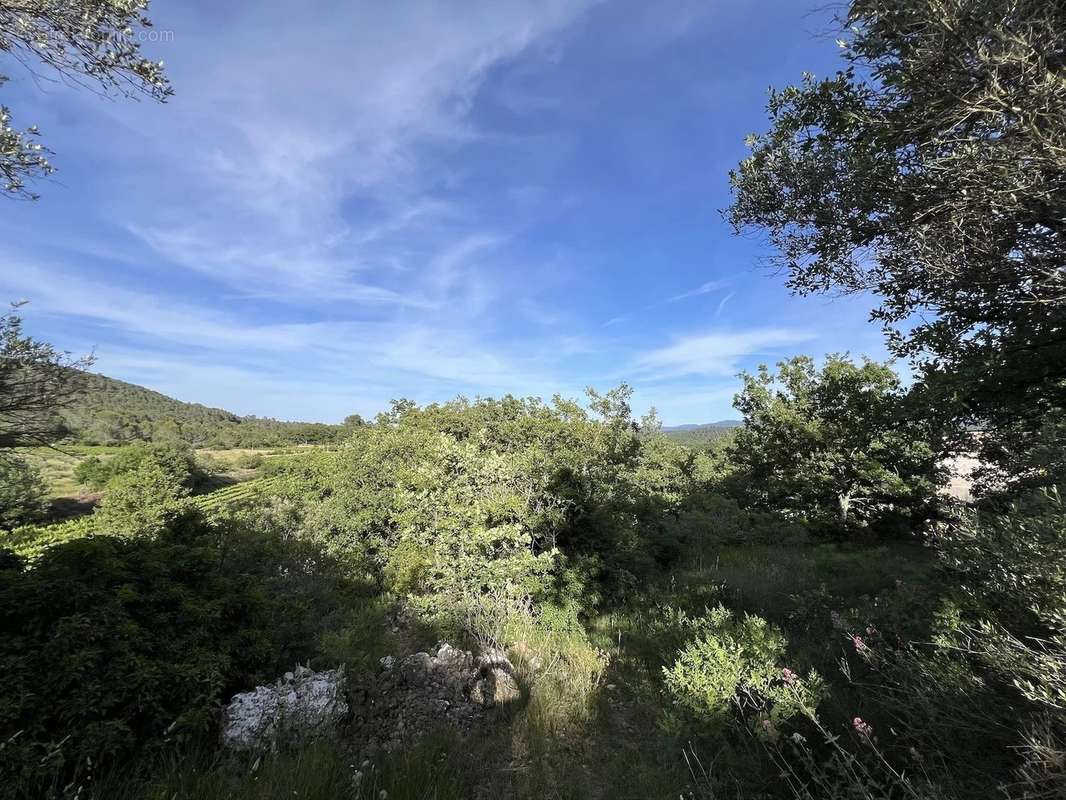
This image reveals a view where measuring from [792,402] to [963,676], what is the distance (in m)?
16.8

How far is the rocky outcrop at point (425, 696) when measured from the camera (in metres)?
4.00

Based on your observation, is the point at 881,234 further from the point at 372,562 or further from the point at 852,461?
the point at 852,461

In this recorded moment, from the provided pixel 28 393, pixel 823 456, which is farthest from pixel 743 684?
pixel 823 456

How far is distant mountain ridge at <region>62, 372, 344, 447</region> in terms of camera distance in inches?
2751

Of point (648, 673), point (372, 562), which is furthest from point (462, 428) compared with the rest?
point (648, 673)

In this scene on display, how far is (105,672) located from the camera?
3.31 metres

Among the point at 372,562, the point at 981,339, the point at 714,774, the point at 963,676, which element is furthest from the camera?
the point at 372,562

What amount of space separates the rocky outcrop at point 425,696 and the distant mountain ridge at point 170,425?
2044 inches

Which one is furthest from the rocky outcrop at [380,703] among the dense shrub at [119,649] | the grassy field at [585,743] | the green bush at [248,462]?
the green bush at [248,462]

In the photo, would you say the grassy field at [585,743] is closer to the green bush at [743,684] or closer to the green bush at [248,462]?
the green bush at [743,684]

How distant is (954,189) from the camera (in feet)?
10.4

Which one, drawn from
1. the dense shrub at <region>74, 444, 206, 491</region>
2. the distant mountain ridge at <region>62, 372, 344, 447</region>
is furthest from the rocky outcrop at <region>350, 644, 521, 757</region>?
→ the distant mountain ridge at <region>62, 372, 344, 447</region>

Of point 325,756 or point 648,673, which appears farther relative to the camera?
point 648,673

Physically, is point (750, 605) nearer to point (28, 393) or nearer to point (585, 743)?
point (585, 743)
